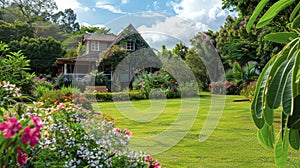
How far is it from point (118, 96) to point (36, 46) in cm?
1386

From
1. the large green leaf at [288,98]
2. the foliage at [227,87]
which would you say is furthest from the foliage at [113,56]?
the large green leaf at [288,98]

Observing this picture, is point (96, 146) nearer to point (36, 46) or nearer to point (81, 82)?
point (81, 82)

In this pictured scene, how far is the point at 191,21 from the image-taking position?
5824mm

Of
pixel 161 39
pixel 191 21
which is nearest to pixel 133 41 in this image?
pixel 161 39

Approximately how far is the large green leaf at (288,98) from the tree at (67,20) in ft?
164

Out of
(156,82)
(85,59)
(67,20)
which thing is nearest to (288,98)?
(156,82)

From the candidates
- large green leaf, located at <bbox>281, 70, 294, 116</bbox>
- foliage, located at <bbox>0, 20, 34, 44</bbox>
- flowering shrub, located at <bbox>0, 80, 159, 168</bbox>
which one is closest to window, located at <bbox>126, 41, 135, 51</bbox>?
foliage, located at <bbox>0, 20, 34, 44</bbox>

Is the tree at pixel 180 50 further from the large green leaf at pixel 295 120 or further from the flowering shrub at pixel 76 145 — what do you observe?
the large green leaf at pixel 295 120

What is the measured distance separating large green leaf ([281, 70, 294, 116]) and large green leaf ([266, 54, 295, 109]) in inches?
0.9

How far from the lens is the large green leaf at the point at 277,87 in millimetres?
1406

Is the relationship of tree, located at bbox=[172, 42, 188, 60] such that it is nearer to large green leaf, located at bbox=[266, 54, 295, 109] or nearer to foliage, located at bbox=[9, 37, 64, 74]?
foliage, located at bbox=[9, 37, 64, 74]

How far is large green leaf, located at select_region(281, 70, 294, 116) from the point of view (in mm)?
1325

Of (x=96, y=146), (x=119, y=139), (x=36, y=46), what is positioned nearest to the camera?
(x=96, y=146)

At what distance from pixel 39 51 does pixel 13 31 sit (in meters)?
3.33
